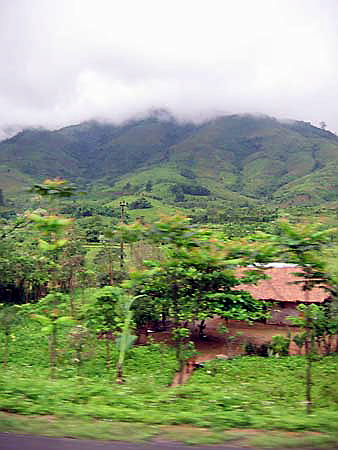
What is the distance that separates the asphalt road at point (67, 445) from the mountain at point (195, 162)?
64.4m

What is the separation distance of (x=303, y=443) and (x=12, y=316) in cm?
850

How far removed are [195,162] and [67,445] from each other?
125122 millimetres

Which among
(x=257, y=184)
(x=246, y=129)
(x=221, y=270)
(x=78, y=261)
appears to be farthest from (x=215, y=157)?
(x=221, y=270)

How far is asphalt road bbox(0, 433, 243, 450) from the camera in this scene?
2.29 metres

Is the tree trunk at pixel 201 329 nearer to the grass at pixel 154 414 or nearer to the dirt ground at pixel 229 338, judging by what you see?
the dirt ground at pixel 229 338

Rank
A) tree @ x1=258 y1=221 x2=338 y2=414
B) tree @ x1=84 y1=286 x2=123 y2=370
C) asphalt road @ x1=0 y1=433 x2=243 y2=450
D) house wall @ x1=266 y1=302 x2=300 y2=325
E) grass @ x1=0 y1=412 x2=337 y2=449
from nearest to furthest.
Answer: asphalt road @ x1=0 y1=433 x2=243 y2=450 → grass @ x1=0 y1=412 x2=337 y2=449 → tree @ x1=258 y1=221 x2=338 y2=414 → tree @ x1=84 y1=286 x2=123 y2=370 → house wall @ x1=266 y1=302 x2=300 y2=325

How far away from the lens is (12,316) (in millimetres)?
9602

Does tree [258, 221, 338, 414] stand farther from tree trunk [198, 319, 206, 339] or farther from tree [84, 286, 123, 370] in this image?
tree trunk [198, 319, 206, 339]

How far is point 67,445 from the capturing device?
2324 mm

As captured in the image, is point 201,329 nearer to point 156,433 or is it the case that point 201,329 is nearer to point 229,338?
point 229,338

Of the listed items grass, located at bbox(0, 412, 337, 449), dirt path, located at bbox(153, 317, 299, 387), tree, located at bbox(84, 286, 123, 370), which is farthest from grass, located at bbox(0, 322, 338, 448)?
dirt path, located at bbox(153, 317, 299, 387)

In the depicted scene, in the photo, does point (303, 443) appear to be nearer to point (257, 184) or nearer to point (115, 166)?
point (257, 184)

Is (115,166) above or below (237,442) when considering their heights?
above

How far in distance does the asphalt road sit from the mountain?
64417 millimetres
